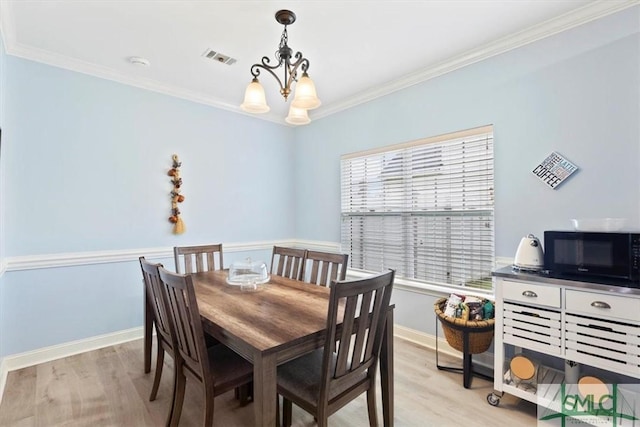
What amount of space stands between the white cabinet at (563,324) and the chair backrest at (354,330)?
973 mm

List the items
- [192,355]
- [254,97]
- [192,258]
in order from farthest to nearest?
[192,258]
[254,97]
[192,355]

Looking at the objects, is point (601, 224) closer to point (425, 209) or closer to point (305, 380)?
point (425, 209)

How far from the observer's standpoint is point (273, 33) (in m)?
2.34

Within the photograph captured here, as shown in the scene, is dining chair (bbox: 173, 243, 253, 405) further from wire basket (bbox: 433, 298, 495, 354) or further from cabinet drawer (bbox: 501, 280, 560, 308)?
cabinet drawer (bbox: 501, 280, 560, 308)

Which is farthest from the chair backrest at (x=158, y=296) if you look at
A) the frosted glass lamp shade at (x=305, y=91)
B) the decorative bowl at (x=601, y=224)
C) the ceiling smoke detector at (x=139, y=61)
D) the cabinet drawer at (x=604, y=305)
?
the decorative bowl at (x=601, y=224)

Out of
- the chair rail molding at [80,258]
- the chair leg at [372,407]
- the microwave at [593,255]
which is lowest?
the chair leg at [372,407]

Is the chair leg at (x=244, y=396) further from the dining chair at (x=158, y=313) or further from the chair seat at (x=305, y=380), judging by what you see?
the chair seat at (x=305, y=380)

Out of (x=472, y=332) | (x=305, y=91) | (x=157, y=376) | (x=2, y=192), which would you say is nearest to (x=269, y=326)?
(x=157, y=376)

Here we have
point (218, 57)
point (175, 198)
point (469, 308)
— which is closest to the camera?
point (469, 308)

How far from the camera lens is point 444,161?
285cm

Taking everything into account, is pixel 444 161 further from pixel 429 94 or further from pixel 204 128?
pixel 204 128

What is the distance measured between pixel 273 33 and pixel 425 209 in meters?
2.02

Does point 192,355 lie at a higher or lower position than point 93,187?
lower

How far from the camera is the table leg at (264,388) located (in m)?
1.23
